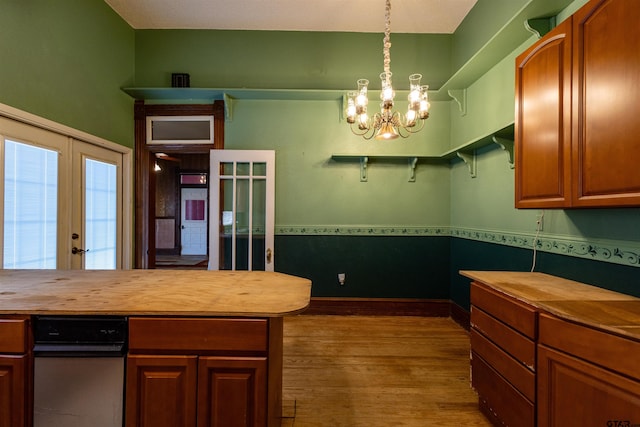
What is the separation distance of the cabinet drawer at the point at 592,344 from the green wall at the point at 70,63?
3.73 m

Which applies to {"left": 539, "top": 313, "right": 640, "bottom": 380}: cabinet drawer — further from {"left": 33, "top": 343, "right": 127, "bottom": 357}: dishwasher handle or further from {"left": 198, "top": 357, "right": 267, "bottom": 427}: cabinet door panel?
{"left": 33, "top": 343, "right": 127, "bottom": 357}: dishwasher handle

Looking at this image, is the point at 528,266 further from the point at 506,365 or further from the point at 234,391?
the point at 234,391

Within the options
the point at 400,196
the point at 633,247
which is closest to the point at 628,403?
the point at 633,247

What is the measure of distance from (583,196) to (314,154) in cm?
268

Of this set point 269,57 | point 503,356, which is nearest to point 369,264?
point 503,356

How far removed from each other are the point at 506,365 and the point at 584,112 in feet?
4.59

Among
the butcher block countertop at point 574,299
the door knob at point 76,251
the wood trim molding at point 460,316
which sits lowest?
the wood trim molding at point 460,316

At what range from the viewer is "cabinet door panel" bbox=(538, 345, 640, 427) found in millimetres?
1056

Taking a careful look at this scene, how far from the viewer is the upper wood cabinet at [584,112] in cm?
127

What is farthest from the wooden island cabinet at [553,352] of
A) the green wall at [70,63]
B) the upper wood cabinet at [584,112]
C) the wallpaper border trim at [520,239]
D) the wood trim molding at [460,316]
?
the green wall at [70,63]

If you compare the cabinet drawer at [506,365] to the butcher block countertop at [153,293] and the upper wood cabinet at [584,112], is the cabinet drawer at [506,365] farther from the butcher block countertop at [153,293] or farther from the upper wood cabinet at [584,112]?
the butcher block countertop at [153,293]

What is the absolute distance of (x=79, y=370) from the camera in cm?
129

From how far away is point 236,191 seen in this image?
141 inches

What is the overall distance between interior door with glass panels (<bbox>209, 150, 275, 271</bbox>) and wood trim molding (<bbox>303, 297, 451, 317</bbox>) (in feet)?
2.75
